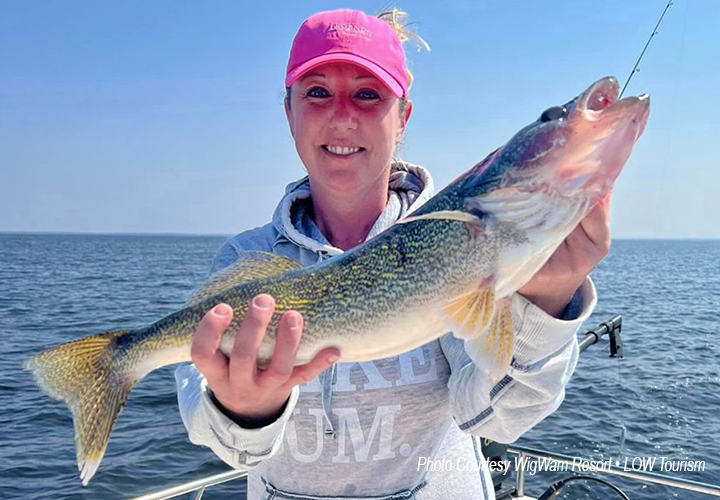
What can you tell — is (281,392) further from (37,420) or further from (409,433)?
(37,420)

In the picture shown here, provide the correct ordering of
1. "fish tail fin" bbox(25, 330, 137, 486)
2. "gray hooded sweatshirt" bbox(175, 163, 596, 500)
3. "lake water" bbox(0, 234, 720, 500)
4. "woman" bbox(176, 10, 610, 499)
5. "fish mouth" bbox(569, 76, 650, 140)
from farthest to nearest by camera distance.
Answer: "lake water" bbox(0, 234, 720, 500) → "fish tail fin" bbox(25, 330, 137, 486) → "gray hooded sweatshirt" bbox(175, 163, 596, 500) → "woman" bbox(176, 10, 610, 499) → "fish mouth" bbox(569, 76, 650, 140)

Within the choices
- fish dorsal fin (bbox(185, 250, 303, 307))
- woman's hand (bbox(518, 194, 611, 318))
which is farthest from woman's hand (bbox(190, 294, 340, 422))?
woman's hand (bbox(518, 194, 611, 318))

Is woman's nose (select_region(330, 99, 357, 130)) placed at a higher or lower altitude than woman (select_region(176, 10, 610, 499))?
higher

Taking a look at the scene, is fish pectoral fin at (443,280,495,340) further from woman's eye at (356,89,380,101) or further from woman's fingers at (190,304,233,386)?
woman's eye at (356,89,380,101)

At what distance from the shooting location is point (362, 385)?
3098mm

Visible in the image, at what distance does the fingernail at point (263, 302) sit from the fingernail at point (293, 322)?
4.0 inches

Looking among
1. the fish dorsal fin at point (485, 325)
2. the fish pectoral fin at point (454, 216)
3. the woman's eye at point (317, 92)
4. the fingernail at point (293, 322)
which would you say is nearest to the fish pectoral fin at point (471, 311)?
the fish dorsal fin at point (485, 325)

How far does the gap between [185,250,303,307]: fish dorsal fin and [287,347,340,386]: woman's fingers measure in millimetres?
492

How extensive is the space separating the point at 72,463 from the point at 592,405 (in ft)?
35.2

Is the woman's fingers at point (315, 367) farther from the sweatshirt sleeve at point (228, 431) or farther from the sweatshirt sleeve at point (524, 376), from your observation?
the sweatshirt sleeve at point (524, 376)

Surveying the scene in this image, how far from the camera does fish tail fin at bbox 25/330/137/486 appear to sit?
289 cm

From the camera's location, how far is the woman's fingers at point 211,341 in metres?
2.41

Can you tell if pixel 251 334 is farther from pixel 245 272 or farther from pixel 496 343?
pixel 496 343

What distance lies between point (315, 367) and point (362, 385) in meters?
0.66
